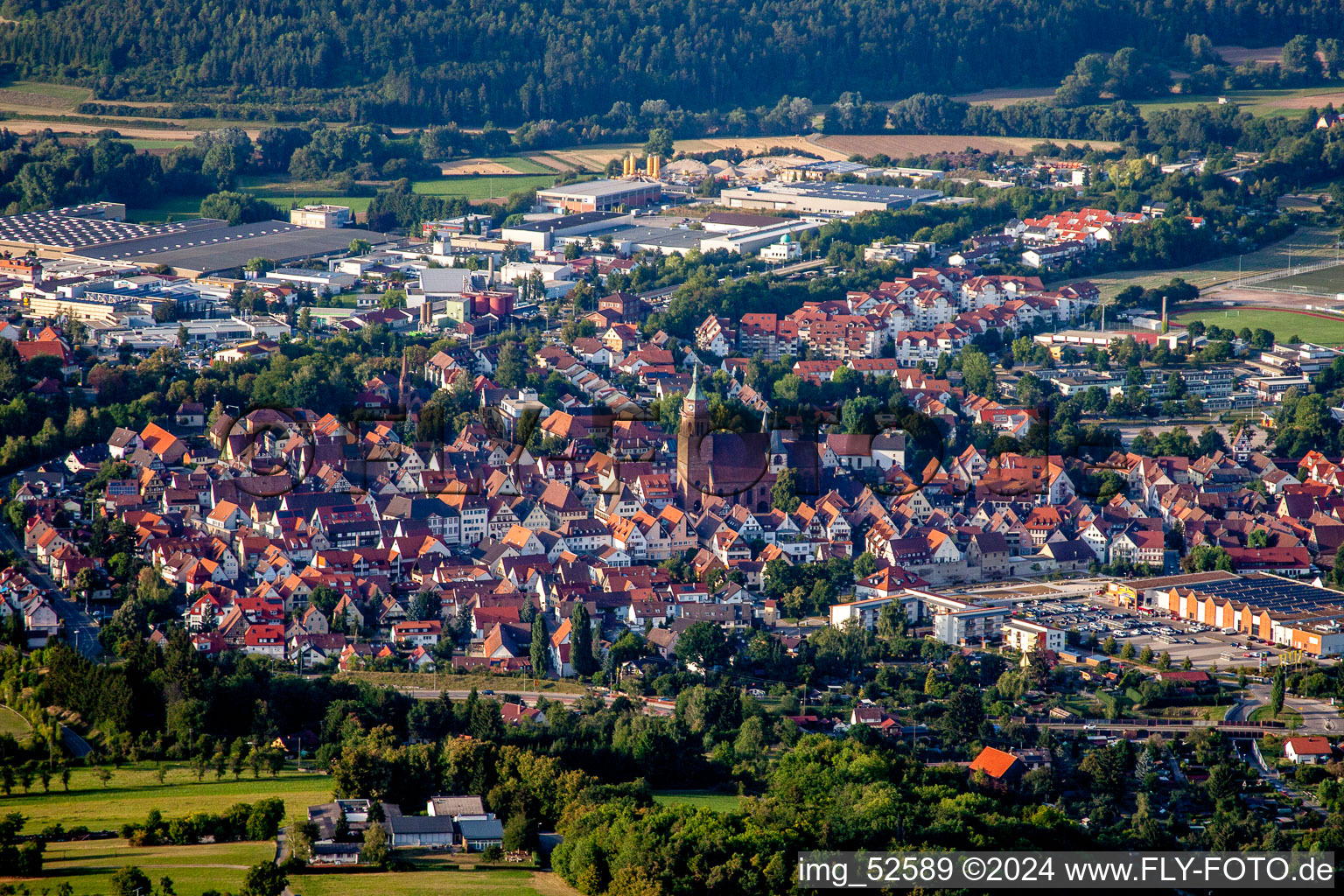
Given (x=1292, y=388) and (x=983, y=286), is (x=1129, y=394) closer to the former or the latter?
(x=1292, y=388)

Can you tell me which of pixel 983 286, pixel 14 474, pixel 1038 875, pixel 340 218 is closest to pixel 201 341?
pixel 14 474

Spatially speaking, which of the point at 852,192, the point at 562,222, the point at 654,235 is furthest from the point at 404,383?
the point at 852,192

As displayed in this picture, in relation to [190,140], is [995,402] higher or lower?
lower

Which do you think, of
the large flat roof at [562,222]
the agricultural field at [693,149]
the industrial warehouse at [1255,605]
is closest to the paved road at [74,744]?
the industrial warehouse at [1255,605]

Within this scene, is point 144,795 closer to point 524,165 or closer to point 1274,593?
point 1274,593

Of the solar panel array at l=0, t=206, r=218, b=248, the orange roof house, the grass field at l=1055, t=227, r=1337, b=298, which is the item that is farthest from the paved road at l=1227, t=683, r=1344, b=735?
the solar panel array at l=0, t=206, r=218, b=248

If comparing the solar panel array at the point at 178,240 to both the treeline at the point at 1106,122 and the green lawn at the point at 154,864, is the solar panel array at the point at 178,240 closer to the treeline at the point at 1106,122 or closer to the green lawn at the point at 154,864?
the treeline at the point at 1106,122
